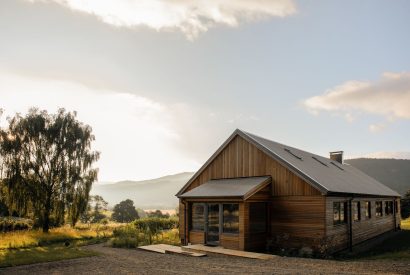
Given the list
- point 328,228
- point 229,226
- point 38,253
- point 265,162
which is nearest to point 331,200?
point 328,228

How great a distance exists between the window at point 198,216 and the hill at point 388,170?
9109 cm

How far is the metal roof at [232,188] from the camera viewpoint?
17.9 metres

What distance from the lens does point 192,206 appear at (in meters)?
21.2

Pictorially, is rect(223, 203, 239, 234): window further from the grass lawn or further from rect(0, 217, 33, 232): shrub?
rect(0, 217, 33, 232): shrub

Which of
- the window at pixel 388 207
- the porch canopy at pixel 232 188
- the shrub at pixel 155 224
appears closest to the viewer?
the porch canopy at pixel 232 188

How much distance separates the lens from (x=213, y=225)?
19.8 metres

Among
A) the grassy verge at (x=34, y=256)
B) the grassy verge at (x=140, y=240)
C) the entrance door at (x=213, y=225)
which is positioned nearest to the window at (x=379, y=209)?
the entrance door at (x=213, y=225)

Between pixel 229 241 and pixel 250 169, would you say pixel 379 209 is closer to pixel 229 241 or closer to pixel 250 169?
pixel 250 169

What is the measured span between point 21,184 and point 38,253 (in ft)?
33.9

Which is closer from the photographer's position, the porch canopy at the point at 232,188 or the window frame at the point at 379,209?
the porch canopy at the point at 232,188

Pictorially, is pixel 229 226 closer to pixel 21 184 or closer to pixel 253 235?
pixel 253 235

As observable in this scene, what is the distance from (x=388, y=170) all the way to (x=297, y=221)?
345 ft

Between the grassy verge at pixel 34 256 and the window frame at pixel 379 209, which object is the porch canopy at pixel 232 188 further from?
the window frame at pixel 379 209

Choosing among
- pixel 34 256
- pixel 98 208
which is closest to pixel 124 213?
pixel 98 208
